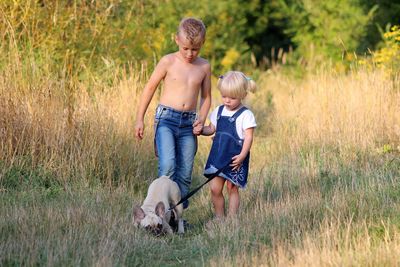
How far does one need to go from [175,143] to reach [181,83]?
0.54 meters

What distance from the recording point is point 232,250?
580 cm

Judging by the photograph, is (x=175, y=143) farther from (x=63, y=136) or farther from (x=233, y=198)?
(x=63, y=136)

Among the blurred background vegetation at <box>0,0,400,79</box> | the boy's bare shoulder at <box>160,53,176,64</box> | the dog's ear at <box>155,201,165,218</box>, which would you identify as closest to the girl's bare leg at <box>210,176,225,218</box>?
the dog's ear at <box>155,201,165,218</box>

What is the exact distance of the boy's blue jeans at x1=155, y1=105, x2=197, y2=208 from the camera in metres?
6.89

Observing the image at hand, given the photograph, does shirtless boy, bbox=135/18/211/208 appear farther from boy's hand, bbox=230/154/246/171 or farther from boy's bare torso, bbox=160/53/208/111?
boy's hand, bbox=230/154/246/171

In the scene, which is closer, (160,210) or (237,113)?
(160,210)

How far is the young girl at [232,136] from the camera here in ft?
22.2

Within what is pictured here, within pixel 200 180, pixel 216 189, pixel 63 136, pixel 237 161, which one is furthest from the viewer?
pixel 200 180

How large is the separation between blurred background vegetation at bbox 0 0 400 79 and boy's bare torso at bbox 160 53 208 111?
2431 mm

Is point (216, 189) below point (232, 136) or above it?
below

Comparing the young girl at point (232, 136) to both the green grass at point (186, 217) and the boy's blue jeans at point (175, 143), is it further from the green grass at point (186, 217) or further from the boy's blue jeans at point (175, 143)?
the green grass at point (186, 217)

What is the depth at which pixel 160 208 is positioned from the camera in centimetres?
639

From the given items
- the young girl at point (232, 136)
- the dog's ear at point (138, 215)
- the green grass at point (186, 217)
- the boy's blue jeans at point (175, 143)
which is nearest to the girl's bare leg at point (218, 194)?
the young girl at point (232, 136)

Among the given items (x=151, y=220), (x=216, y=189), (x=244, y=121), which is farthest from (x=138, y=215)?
(x=244, y=121)
